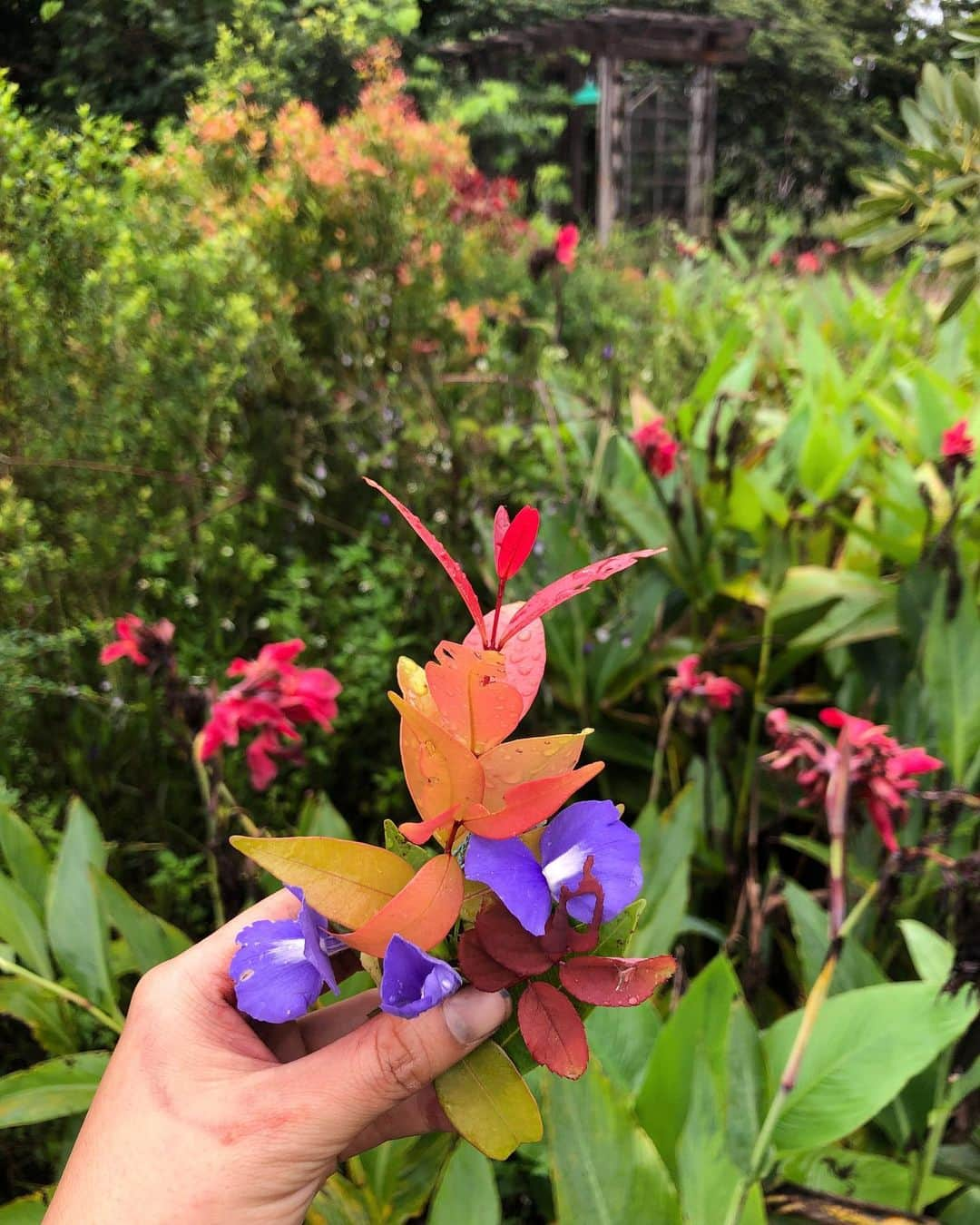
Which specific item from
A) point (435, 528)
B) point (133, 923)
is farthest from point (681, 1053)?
point (435, 528)

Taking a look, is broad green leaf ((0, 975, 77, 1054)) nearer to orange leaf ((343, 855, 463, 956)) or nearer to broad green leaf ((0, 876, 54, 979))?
broad green leaf ((0, 876, 54, 979))

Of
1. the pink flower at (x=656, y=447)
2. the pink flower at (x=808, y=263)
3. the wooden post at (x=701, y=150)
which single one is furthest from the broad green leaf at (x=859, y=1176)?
the pink flower at (x=808, y=263)

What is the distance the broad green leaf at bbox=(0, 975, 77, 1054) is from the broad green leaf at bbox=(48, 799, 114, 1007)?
2.3 inches

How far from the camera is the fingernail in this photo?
14.3 inches

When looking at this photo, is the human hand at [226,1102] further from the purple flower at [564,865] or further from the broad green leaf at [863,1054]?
the broad green leaf at [863,1054]

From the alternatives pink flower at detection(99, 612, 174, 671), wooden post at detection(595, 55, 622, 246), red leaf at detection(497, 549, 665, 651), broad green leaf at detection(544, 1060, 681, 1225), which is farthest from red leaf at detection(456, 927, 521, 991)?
wooden post at detection(595, 55, 622, 246)

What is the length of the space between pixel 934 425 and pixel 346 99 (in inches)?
75.0

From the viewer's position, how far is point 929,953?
76 cm

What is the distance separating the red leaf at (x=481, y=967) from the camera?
333mm

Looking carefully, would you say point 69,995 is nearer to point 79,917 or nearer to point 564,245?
point 79,917

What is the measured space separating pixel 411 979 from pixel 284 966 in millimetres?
73

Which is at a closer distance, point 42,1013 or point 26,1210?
point 26,1210

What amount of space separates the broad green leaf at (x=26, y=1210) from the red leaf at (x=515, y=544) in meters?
0.65

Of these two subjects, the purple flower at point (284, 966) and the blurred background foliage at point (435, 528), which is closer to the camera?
the purple flower at point (284, 966)
